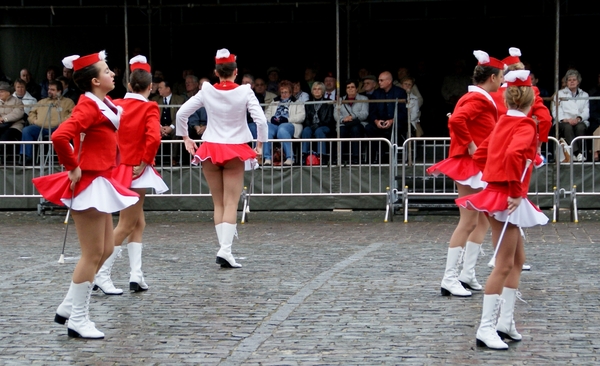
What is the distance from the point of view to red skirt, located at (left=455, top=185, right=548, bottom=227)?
616 cm

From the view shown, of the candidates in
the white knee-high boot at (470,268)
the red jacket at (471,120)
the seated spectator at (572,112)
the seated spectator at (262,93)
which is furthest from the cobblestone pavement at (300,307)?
the seated spectator at (262,93)

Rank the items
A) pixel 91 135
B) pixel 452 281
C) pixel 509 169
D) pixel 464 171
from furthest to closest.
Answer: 1. pixel 464 171
2. pixel 452 281
3. pixel 91 135
4. pixel 509 169

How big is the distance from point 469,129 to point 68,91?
1123 centimetres

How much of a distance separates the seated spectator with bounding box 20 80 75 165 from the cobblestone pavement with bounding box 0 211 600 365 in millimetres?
4801

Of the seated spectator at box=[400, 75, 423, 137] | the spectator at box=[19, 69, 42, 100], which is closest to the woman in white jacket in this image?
the seated spectator at box=[400, 75, 423, 137]

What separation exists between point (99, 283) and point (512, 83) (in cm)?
364

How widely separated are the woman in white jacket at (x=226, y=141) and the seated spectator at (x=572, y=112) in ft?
24.6

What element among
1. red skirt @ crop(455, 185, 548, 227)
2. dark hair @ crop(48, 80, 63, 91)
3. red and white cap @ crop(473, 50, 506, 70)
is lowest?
red skirt @ crop(455, 185, 548, 227)

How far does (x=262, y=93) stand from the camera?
699 inches

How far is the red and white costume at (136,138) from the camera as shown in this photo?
8.22 meters

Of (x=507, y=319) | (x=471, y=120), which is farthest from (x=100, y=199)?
(x=471, y=120)

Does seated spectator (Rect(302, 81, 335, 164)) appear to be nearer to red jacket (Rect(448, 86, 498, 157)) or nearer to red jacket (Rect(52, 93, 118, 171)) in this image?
red jacket (Rect(448, 86, 498, 157))

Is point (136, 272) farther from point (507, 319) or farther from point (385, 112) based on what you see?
point (385, 112)

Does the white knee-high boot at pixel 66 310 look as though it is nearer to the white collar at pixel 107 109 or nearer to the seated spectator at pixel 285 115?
the white collar at pixel 107 109
